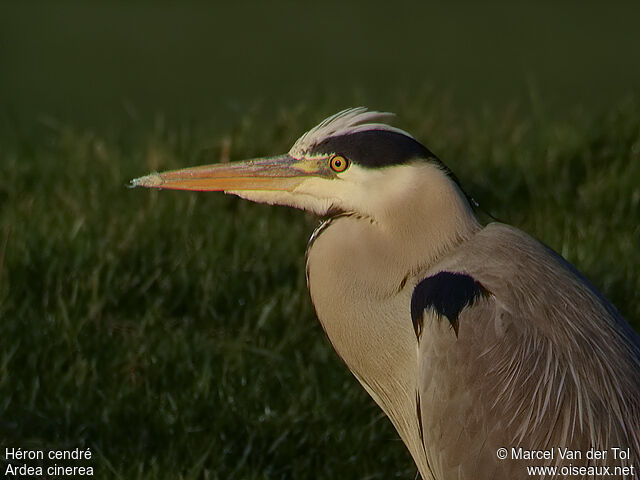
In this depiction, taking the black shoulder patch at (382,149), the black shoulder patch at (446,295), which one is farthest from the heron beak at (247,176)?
the black shoulder patch at (446,295)

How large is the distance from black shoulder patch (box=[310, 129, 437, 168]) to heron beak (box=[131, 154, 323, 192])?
14cm

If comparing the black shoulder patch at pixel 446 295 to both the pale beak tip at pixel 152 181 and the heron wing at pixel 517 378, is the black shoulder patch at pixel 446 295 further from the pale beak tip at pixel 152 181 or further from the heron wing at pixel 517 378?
the pale beak tip at pixel 152 181

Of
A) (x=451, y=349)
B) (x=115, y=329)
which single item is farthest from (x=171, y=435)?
(x=451, y=349)

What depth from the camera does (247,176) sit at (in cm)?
364

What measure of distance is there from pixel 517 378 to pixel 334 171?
2.75 ft

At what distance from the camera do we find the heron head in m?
3.39

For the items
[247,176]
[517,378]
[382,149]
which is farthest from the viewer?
[247,176]

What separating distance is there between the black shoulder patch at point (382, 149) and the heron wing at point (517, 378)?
41cm

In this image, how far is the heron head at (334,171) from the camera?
3391 millimetres

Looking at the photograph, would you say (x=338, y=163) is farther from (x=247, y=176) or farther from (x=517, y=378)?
(x=517, y=378)

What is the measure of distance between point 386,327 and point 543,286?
0.48m

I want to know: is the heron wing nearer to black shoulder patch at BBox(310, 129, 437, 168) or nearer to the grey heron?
the grey heron

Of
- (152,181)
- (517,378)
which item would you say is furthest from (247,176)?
(517,378)

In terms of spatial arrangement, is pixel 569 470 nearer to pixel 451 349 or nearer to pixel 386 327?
pixel 451 349
